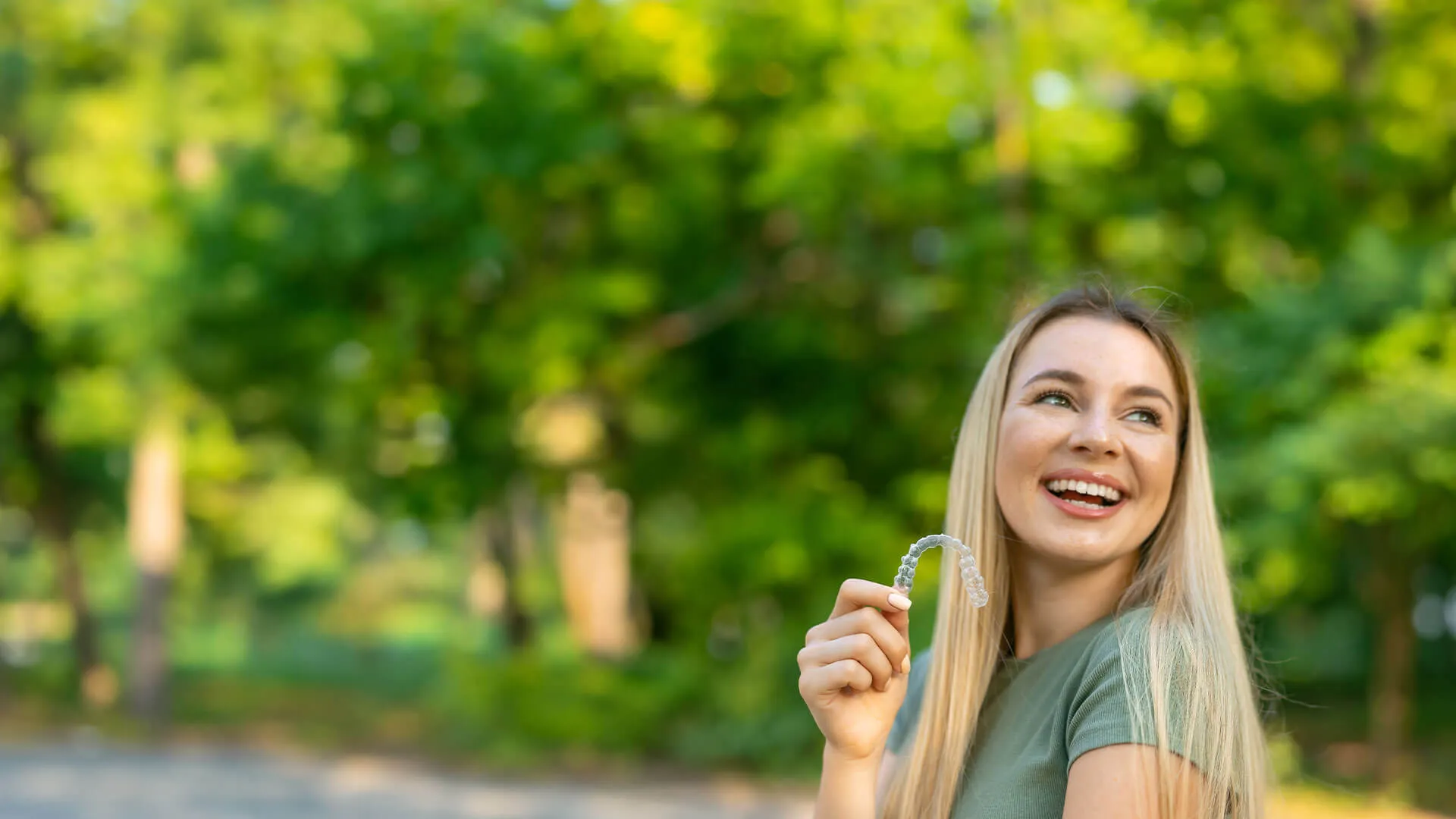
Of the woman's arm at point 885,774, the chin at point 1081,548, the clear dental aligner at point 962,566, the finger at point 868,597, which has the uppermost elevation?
the chin at point 1081,548

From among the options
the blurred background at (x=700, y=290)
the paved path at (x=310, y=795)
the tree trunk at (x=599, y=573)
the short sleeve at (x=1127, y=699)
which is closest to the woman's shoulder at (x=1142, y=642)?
the short sleeve at (x=1127, y=699)

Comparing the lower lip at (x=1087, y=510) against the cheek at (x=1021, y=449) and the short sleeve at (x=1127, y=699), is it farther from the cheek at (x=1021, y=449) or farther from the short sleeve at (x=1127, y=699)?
the short sleeve at (x=1127, y=699)

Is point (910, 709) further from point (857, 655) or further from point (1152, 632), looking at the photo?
point (1152, 632)

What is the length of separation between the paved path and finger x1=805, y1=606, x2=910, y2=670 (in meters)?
9.12

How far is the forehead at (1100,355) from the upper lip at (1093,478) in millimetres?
109

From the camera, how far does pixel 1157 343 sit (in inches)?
67.3

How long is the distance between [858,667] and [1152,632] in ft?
1.10

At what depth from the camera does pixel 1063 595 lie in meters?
1.70

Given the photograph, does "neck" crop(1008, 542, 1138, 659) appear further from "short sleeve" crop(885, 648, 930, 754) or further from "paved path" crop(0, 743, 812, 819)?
"paved path" crop(0, 743, 812, 819)

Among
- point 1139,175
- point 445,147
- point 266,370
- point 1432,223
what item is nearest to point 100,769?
point 266,370

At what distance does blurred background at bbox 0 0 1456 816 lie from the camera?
11.0 metres

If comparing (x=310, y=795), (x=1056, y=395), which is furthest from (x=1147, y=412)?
(x=310, y=795)

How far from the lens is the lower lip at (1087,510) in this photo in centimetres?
164

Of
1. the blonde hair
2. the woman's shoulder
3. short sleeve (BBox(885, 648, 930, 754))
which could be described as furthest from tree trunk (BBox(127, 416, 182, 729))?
the woman's shoulder
